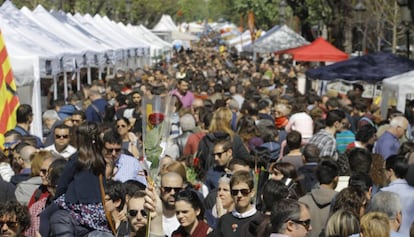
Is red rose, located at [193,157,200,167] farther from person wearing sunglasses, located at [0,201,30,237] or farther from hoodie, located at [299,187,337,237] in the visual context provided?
person wearing sunglasses, located at [0,201,30,237]

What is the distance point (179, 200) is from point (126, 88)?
13763 millimetres

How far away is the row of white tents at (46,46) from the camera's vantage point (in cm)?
1474

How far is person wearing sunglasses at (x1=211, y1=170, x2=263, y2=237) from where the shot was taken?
5.84m

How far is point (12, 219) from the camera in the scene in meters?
5.64

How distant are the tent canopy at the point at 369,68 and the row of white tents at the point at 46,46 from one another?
569 cm

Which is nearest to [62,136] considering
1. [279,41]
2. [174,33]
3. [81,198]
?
[81,198]

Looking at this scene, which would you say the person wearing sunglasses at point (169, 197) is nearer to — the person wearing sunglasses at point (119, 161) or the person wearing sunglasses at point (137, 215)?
the person wearing sunglasses at point (137, 215)

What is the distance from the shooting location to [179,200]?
5836 mm

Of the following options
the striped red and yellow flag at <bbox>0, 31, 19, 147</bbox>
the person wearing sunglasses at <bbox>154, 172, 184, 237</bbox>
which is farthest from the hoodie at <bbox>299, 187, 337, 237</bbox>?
the striped red and yellow flag at <bbox>0, 31, 19, 147</bbox>

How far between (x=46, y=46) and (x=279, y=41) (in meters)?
16.7

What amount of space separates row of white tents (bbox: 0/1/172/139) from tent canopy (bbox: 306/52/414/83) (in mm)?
5693

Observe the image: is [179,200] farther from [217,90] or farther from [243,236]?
[217,90]

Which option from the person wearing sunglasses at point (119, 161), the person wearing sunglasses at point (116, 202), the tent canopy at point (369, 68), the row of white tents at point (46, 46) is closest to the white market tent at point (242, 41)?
the row of white tents at point (46, 46)

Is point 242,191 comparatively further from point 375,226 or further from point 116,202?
point 375,226
